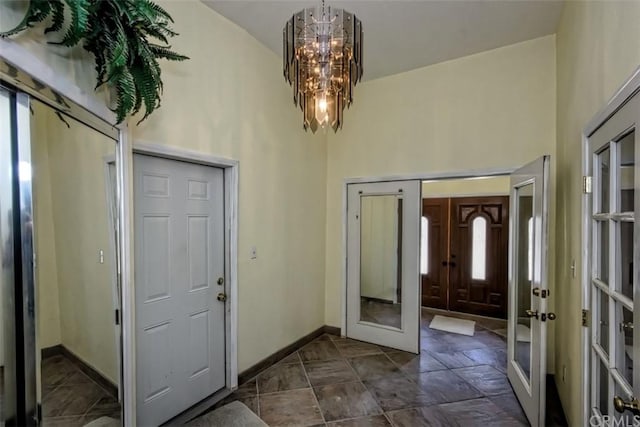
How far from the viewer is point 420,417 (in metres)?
2.47

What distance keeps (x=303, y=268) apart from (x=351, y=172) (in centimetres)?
141

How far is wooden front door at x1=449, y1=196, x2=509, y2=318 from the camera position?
4891 mm

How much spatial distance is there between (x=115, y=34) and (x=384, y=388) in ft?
10.8

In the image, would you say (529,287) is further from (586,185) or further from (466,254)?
(466,254)

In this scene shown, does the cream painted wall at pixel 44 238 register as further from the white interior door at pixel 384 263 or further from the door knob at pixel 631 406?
the white interior door at pixel 384 263

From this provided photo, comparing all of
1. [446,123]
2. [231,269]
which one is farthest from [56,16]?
[446,123]

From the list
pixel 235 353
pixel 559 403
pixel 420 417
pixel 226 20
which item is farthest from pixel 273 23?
pixel 559 403

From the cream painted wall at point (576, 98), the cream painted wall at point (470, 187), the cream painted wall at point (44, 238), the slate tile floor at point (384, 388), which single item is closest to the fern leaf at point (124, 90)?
the cream painted wall at point (44, 238)

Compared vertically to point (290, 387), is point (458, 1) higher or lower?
higher

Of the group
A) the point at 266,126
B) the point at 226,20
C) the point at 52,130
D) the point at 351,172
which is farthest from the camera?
the point at 351,172

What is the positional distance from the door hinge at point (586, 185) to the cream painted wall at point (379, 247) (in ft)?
6.74

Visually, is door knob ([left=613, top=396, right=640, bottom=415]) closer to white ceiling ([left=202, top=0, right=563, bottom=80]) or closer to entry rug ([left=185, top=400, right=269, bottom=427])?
entry rug ([left=185, top=400, right=269, bottom=427])

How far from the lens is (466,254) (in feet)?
17.0

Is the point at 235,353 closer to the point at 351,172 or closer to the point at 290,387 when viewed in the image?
the point at 290,387
